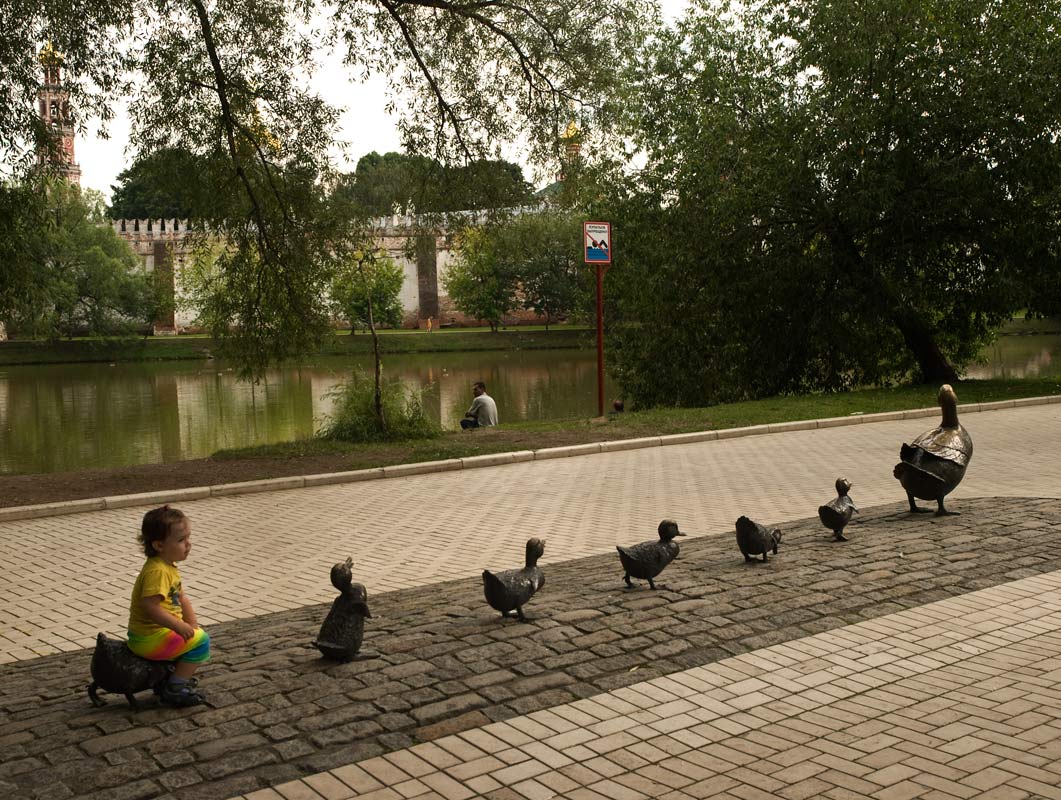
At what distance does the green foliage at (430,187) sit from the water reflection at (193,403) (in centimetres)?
381

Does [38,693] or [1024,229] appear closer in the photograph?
[38,693]

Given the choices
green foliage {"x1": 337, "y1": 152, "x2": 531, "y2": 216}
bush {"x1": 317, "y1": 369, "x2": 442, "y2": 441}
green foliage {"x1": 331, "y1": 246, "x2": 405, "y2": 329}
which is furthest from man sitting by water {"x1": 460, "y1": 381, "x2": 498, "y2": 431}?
green foliage {"x1": 337, "y1": 152, "x2": 531, "y2": 216}

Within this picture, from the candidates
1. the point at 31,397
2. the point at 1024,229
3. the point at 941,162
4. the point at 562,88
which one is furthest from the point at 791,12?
the point at 31,397

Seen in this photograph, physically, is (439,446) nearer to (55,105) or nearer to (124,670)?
(55,105)

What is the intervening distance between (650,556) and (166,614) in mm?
3087

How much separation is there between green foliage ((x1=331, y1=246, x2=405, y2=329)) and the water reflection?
2.02 metres

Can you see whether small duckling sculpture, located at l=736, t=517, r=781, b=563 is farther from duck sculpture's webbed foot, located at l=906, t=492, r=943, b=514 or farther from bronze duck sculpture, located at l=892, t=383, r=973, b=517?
duck sculpture's webbed foot, located at l=906, t=492, r=943, b=514

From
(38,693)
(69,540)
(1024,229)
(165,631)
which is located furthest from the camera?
(1024,229)

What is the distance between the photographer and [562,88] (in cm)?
1681

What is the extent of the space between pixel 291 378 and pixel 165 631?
140 ft

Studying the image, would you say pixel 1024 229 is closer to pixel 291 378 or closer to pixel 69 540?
pixel 69 540

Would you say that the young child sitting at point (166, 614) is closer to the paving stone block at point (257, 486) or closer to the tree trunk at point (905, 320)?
the paving stone block at point (257, 486)

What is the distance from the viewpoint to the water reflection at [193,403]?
24328mm

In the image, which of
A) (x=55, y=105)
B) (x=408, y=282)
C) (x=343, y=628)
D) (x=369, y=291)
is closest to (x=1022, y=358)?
(x=369, y=291)
